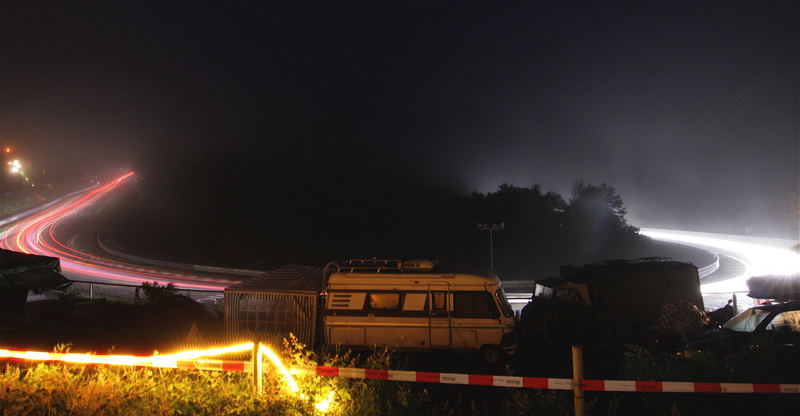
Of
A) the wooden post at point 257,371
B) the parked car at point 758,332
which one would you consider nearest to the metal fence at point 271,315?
the wooden post at point 257,371

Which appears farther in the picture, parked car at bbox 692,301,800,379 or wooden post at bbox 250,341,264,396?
parked car at bbox 692,301,800,379

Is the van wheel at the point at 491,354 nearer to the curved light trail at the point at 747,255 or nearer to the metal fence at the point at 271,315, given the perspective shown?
the metal fence at the point at 271,315

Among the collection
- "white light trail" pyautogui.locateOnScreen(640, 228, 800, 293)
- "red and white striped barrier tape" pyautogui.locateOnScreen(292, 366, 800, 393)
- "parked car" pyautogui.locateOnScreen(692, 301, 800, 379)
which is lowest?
"white light trail" pyautogui.locateOnScreen(640, 228, 800, 293)

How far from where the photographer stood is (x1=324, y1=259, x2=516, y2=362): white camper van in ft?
35.3

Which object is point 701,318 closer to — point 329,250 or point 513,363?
point 513,363

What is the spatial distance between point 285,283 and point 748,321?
11280mm

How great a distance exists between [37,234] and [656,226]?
99380 millimetres

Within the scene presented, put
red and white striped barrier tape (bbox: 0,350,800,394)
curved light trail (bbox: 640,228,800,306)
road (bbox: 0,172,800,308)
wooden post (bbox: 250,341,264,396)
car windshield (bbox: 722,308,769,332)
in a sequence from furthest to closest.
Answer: curved light trail (bbox: 640,228,800,306), road (bbox: 0,172,800,308), car windshield (bbox: 722,308,769,332), wooden post (bbox: 250,341,264,396), red and white striped barrier tape (bbox: 0,350,800,394)

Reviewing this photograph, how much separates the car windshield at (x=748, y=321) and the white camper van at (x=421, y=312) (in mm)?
5236

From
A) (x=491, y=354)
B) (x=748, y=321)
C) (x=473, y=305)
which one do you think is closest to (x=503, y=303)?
(x=473, y=305)

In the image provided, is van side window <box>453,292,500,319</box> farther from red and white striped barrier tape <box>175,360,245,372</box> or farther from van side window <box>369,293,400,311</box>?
red and white striped barrier tape <box>175,360,245,372</box>

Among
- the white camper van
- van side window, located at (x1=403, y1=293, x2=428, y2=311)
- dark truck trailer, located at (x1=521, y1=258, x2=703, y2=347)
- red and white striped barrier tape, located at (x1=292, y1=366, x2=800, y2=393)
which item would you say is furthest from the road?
red and white striped barrier tape, located at (x1=292, y1=366, x2=800, y2=393)

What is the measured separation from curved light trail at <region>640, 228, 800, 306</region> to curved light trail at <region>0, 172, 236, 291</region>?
34.3 m

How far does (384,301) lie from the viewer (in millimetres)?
10938
